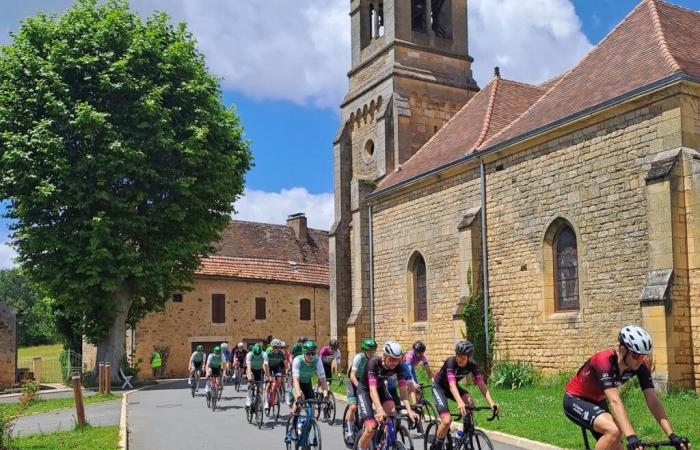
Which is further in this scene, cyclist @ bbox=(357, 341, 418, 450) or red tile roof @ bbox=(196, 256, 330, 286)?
red tile roof @ bbox=(196, 256, 330, 286)

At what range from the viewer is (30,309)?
62.5 metres

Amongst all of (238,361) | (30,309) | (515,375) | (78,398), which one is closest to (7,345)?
(238,361)

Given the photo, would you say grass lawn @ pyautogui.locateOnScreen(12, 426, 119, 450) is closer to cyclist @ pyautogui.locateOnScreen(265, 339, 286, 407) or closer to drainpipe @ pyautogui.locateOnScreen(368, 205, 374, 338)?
cyclist @ pyautogui.locateOnScreen(265, 339, 286, 407)

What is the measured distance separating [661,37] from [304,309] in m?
28.6

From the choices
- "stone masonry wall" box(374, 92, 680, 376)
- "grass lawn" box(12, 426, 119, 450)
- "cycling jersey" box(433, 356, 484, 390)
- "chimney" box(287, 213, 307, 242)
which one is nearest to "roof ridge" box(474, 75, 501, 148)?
"stone masonry wall" box(374, 92, 680, 376)

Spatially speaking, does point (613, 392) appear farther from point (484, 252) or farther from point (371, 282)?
point (371, 282)

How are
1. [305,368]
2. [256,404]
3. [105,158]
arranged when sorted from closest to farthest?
[305,368] → [256,404] → [105,158]

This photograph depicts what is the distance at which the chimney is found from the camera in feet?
158

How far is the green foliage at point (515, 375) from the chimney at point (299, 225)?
29050 millimetres

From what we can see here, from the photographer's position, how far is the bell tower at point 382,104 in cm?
2853

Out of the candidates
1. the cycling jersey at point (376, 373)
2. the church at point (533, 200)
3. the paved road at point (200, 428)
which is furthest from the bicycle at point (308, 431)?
the church at point (533, 200)

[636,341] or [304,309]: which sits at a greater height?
[304,309]

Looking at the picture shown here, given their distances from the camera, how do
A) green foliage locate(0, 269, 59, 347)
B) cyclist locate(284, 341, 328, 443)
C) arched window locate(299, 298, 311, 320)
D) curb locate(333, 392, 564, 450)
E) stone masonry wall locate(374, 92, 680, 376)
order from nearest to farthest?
curb locate(333, 392, 564, 450) < cyclist locate(284, 341, 328, 443) < stone masonry wall locate(374, 92, 680, 376) < green foliage locate(0, 269, 59, 347) < arched window locate(299, 298, 311, 320)

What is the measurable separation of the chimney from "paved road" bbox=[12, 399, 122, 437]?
85.9ft
